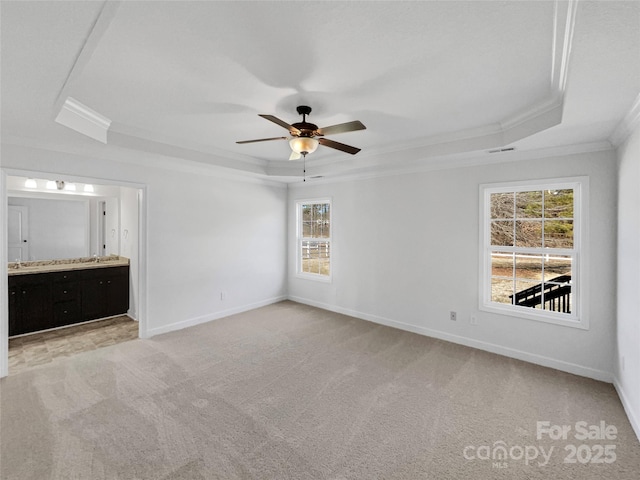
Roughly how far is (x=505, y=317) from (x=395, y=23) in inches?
135

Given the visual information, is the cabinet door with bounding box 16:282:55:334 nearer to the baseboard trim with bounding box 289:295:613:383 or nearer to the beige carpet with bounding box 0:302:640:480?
the beige carpet with bounding box 0:302:640:480

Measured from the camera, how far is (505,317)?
356cm

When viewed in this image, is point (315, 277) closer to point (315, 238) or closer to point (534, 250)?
point (315, 238)

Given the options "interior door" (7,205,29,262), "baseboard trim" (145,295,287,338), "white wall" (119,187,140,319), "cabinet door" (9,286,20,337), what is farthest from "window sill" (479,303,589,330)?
"interior door" (7,205,29,262)

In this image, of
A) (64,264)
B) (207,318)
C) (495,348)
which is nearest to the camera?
(495,348)

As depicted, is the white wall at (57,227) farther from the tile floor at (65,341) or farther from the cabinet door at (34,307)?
the tile floor at (65,341)

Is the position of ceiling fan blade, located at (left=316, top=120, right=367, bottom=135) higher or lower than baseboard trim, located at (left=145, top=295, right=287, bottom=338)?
higher

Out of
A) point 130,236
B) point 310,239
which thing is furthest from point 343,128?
point 130,236

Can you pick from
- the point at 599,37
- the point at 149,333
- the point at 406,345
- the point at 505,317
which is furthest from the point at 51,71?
the point at 505,317

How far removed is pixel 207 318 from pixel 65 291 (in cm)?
214

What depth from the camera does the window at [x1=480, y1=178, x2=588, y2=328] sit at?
3.19 metres

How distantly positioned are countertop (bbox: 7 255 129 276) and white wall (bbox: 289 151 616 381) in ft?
11.2

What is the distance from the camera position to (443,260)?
4039mm

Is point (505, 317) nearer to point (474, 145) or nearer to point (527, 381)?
point (527, 381)
